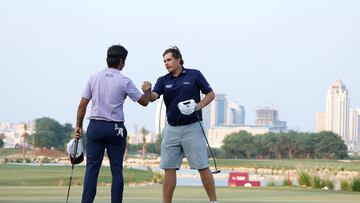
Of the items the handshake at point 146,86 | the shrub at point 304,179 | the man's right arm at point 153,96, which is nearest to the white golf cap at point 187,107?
the man's right arm at point 153,96

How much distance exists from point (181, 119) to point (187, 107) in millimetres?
274

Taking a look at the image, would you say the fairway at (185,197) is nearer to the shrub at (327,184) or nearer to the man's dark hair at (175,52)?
the man's dark hair at (175,52)

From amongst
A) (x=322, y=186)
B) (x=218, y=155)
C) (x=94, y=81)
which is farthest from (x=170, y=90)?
(x=218, y=155)

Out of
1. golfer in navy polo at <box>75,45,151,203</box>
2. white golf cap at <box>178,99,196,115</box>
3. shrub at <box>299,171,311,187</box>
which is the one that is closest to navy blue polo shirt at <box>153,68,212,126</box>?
white golf cap at <box>178,99,196,115</box>

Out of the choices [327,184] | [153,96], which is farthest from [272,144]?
[153,96]

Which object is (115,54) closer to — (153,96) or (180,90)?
(153,96)

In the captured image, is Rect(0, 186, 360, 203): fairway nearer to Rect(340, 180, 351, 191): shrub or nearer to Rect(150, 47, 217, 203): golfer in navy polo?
Rect(150, 47, 217, 203): golfer in navy polo

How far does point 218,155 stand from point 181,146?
176503 mm

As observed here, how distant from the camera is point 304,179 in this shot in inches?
1046

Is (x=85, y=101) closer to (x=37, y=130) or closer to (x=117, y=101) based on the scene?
(x=117, y=101)

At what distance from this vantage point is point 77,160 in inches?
415

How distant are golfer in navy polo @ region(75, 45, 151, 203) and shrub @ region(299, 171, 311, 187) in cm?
1667

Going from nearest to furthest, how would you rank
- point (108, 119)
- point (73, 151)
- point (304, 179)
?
point (108, 119) → point (73, 151) → point (304, 179)

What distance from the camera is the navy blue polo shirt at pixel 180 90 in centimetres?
1066
